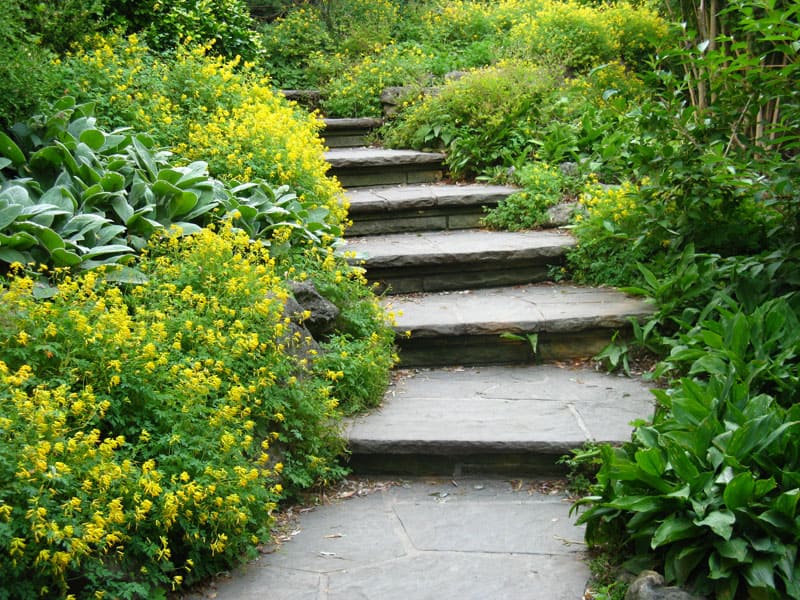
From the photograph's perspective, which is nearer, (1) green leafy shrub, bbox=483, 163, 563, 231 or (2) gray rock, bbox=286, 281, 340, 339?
(2) gray rock, bbox=286, 281, 340, 339

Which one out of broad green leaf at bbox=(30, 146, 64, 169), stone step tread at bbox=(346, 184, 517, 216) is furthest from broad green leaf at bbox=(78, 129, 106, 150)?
stone step tread at bbox=(346, 184, 517, 216)

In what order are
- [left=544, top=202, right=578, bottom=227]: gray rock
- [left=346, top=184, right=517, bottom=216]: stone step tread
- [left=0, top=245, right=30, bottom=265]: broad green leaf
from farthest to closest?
1. [left=346, top=184, right=517, bottom=216]: stone step tread
2. [left=544, top=202, right=578, bottom=227]: gray rock
3. [left=0, top=245, right=30, bottom=265]: broad green leaf

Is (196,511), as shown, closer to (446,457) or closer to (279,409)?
(279,409)

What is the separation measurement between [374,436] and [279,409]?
1.58ft

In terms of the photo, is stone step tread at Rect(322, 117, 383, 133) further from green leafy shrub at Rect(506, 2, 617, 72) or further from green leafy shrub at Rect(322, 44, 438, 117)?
green leafy shrub at Rect(506, 2, 617, 72)

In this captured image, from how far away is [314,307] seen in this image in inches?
172

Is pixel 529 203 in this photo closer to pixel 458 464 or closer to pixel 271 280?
pixel 271 280

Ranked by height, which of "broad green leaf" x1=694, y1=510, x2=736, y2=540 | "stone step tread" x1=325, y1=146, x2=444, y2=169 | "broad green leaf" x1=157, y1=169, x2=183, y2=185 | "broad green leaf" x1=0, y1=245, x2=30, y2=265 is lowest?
"broad green leaf" x1=694, y1=510, x2=736, y2=540

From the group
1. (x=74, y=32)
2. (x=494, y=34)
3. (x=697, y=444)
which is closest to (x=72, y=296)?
(x=697, y=444)

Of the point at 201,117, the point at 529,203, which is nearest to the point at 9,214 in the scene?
the point at 201,117

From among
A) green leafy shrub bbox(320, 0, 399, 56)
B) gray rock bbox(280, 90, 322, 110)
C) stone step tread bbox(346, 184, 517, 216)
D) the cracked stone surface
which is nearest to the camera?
the cracked stone surface

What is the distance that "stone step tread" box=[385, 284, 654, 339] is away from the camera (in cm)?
475

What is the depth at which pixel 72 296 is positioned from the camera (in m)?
3.43

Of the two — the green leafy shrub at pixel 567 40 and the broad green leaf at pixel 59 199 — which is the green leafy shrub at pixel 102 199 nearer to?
the broad green leaf at pixel 59 199
